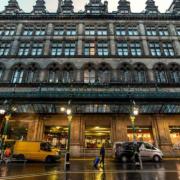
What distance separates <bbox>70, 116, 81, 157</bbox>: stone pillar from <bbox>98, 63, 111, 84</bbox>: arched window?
8028mm

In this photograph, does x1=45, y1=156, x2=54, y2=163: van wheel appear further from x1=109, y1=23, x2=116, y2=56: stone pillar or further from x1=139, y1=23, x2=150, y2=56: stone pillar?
x1=139, y1=23, x2=150, y2=56: stone pillar

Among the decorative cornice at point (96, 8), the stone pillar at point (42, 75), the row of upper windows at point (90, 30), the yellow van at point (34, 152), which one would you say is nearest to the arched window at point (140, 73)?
the row of upper windows at point (90, 30)

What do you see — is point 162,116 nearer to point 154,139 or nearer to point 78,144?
point 154,139

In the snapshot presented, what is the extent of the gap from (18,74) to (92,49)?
14.6 meters

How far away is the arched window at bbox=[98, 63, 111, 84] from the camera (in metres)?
29.5

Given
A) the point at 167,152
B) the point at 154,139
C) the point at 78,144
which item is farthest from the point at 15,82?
the point at 167,152

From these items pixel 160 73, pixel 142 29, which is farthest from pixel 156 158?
pixel 142 29

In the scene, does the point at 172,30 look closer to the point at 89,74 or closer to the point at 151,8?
the point at 151,8

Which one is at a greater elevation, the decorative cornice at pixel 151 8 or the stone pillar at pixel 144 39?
the decorative cornice at pixel 151 8

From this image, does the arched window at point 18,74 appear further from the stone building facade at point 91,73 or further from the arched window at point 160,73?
the arched window at point 160,73

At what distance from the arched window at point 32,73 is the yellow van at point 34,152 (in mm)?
12298

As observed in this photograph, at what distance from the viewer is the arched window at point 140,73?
1161 inches

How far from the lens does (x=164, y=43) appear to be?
33.7m

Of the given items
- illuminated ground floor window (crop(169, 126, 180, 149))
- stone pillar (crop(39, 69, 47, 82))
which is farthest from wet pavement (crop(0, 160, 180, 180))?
stone pillar (crop(39, 69, 47, 82))
